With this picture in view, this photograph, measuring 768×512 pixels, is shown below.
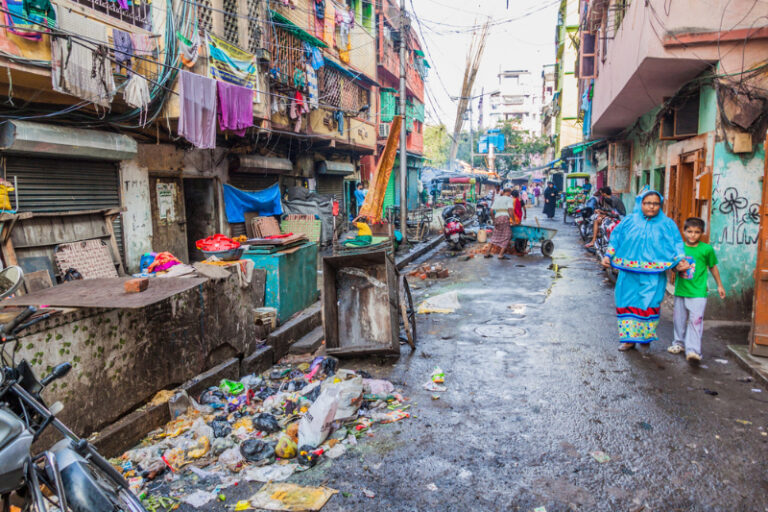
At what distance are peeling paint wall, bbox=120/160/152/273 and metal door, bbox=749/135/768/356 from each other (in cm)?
949

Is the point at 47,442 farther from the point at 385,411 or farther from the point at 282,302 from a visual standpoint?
the point at 282,302

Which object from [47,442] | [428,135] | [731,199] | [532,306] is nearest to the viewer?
[47,442]

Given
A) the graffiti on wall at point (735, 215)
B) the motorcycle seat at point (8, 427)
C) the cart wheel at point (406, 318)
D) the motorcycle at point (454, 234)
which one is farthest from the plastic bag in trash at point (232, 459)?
the motorcycle at point (454, 234)

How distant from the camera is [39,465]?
2.20 meters

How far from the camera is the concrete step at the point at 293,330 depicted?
20.9ft

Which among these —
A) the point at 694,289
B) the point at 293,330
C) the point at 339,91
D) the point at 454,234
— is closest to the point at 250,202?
the point at 339,91

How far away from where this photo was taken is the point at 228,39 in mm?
10617

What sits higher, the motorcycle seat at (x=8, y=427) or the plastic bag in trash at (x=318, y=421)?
the motorcycle seat at (x=8, y=427)

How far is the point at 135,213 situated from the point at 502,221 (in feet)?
29.8

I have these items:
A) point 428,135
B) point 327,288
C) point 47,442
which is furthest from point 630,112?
point 428,135

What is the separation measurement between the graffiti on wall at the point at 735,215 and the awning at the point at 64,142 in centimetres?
921

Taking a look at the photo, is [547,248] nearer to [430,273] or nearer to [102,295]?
[430,273]

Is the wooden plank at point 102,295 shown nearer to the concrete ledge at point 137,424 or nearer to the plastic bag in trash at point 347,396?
the concrete ledge at point 137,424

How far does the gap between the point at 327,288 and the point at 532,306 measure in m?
3.99
